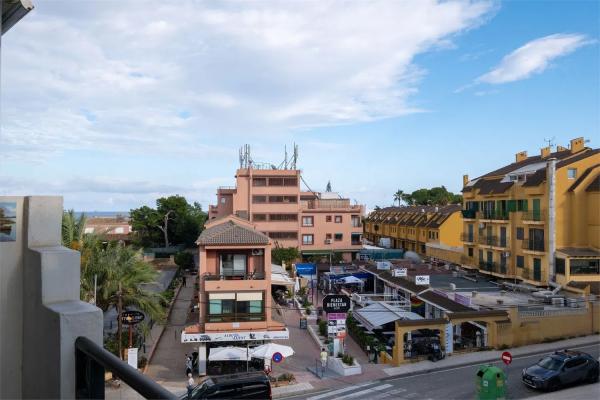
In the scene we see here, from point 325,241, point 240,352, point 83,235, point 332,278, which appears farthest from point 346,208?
point 83,235

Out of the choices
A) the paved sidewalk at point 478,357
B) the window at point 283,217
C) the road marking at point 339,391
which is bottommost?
the road marking at point 339,391

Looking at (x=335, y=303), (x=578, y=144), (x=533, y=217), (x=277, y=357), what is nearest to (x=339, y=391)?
(x=277, y=357)

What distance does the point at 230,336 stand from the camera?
22.8 meters

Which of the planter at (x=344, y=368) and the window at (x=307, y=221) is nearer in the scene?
the planter at (x=344, y=368)

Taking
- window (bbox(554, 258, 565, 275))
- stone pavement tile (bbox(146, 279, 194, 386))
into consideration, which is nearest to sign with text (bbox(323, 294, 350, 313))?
stone pavement tile (bbox(146, 279, 194, 386))

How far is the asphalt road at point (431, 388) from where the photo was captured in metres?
18.4

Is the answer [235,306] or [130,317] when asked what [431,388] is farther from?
[130,317]

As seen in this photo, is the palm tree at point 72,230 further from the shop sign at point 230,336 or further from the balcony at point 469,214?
the balcony at point 469,214

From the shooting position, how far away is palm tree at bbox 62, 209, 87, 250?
1779 centimetres

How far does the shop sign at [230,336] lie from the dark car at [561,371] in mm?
10934

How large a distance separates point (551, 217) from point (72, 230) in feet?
98.2

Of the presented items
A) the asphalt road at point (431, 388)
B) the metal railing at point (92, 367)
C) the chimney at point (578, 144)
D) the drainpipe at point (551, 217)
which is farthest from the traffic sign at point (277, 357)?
the chimney at point (578, 144)

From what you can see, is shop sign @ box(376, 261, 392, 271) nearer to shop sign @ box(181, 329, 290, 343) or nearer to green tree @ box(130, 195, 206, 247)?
shop sign @ box(181, 329, 290, 343)

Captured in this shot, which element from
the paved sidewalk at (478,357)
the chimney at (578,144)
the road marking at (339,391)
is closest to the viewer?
the road marking at (339,391)
